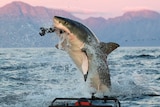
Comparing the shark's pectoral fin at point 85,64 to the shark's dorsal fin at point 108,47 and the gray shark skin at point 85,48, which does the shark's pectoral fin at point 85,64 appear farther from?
the shark's dorsal fin at point 108,47

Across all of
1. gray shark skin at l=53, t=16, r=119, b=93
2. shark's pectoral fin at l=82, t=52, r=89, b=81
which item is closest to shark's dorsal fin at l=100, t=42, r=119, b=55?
gray shark skin at l=53, t=16, r=119, b=93

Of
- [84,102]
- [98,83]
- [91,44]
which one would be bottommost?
[84,102]

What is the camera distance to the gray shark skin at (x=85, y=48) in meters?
12.4

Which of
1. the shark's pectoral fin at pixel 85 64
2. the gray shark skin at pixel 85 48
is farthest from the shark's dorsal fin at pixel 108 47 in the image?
the shark's pectoral fin at pixel 85 64

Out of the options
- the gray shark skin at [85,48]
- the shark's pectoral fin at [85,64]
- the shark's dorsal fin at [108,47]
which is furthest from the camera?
the shark's dorsal fin at [108,47]

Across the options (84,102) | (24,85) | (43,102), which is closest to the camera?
(84,102)

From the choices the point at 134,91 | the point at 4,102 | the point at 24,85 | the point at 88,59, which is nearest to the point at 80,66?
the point at 88,59

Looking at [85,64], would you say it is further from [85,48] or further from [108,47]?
[108,47]

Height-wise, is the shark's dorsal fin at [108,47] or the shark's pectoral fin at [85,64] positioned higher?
the shark's dorsal fin at [108,47]

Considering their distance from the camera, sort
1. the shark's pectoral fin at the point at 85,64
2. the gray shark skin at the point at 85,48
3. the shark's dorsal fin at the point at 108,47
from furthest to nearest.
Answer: the shark's dorsal fin at the point at 108,47
the gray shark skin at the point at 85,48
the shark's pectoral fin at the point at 85,64

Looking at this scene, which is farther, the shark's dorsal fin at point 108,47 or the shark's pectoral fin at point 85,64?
the shark's dorsal fin at point 108,47

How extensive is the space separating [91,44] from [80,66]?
0.85 m

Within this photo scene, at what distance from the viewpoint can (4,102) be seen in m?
16.1

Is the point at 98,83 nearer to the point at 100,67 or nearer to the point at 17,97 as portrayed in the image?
the point at 100,67
